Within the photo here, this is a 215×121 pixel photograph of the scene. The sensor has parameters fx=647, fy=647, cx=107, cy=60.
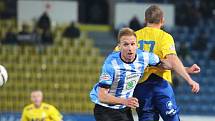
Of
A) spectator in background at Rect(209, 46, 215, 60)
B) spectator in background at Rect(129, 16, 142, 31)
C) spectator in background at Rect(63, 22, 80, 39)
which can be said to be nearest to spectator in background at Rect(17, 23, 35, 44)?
spectator in background at Rect(63, 22, 80, 39)

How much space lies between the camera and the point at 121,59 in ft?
19.5

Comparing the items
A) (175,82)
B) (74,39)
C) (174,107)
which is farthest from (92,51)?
(174,107)

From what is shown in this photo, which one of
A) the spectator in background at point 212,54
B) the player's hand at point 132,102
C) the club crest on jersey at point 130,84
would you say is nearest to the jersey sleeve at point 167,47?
the club crest on jersey at point 130,84

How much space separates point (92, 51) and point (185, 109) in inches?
122

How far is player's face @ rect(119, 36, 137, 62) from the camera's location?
18.8ft

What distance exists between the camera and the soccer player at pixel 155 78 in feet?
20.6

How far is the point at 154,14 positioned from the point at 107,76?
2.81ft

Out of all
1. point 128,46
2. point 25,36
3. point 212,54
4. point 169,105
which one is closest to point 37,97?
point 169,105

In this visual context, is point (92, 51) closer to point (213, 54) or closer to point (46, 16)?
point (46, 16)

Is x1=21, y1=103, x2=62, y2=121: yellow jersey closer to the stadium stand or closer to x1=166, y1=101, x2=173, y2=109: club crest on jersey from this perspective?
x1=166, y1=101, x2=173, y2=109: club crest on jersey

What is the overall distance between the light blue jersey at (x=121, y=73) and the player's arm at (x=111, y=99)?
62 millimetres

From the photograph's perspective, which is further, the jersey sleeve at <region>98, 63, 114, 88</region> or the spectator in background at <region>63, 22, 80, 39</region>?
the spectator in background at <region>63, 22, 80, 39</region>

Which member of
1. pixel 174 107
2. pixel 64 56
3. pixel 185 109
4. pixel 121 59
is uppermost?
pixel 121 59

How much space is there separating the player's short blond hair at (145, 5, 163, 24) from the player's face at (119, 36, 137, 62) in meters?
0.57
